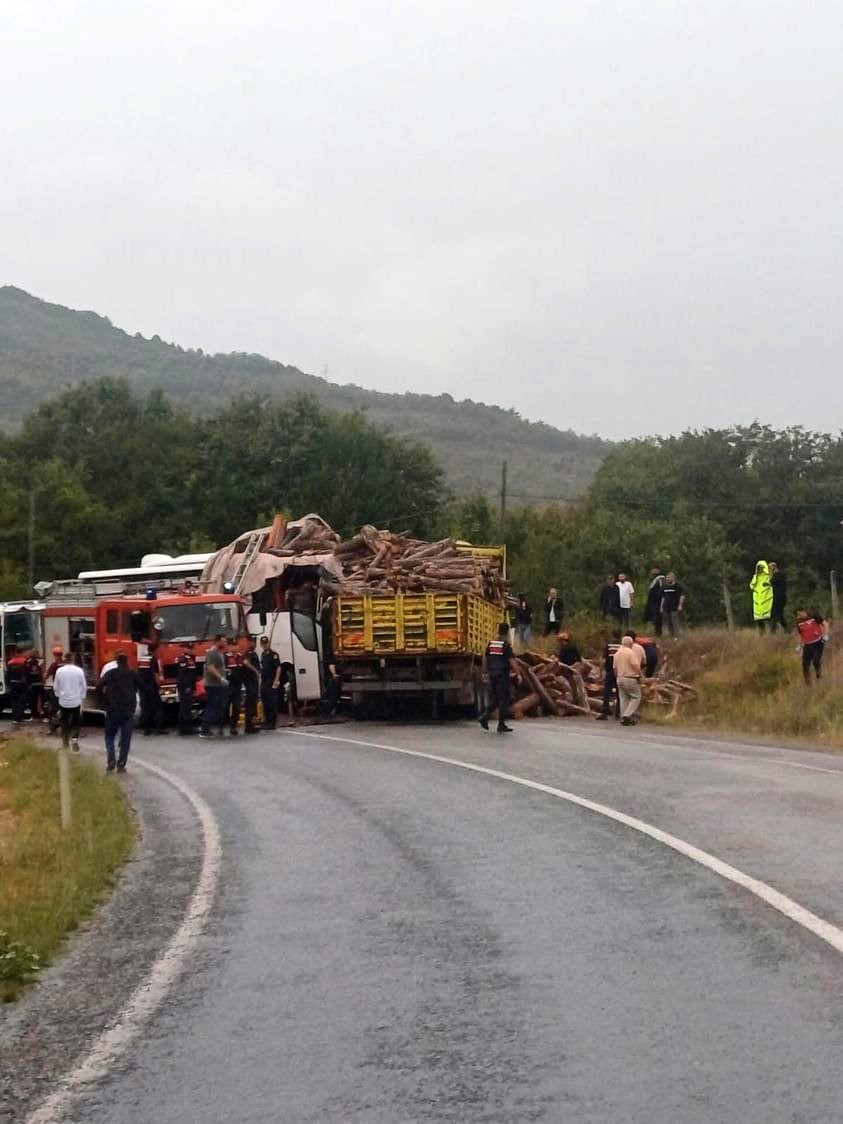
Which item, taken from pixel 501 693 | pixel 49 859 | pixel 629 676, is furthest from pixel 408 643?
pixel 49 859

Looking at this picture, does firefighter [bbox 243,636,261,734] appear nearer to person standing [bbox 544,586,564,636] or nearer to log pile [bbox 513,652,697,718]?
log pile [bbox 513,652,697,718]

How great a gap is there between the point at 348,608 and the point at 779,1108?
2338 centimetres

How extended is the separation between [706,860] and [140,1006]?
4.85 metres

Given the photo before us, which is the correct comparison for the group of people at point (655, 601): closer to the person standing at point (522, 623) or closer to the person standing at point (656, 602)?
the person standing at point (656, 602)

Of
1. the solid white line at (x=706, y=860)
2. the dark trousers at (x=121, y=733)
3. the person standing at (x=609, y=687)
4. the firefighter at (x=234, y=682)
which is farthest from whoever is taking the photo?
the person standing at (x=609, y=687)

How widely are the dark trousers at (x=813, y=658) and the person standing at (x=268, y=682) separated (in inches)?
376

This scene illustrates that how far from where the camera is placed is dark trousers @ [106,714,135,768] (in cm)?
2111

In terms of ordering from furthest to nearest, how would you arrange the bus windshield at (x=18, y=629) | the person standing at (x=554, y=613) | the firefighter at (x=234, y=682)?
the person standing at (x=554, y=613), the bus windshield at (x=18, y=629), the firefighter at (x=234, y=682)

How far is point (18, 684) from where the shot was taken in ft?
115

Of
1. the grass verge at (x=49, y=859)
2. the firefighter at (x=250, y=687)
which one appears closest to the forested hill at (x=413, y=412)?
the firefighter at (x=250, y=687)

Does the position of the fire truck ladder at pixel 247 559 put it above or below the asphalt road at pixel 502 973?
above

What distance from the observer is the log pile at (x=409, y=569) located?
94.9ft

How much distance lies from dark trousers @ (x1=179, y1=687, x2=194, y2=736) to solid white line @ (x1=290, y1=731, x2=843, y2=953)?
382 inches

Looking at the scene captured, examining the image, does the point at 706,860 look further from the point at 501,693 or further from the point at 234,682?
the point at 234,682
